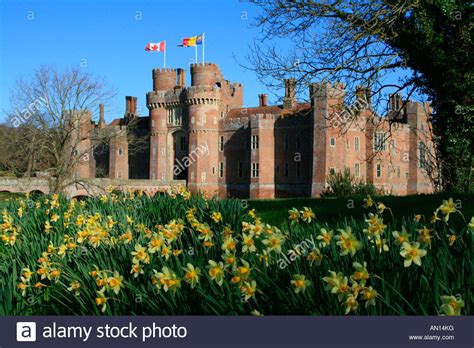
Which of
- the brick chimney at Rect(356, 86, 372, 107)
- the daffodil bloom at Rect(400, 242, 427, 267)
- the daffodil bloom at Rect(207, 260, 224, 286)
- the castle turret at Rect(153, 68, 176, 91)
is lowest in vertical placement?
the daffodil bloom at Rect(207, 260, 224, 286)

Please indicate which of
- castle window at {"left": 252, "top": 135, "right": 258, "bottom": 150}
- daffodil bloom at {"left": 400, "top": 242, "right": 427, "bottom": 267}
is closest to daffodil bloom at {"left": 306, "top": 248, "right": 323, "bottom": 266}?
daffodil bloom at {"left": 400, "top": 242, "right": 427, "bottom": 267}

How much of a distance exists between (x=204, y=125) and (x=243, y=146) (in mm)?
4404

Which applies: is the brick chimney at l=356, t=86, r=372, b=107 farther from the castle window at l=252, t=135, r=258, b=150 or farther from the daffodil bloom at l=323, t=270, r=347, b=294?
the castle window at l=252, t=135, r=258, b=150

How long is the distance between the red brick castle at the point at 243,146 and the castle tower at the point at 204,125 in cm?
10

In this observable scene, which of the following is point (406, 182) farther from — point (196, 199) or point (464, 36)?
point (196, 199)

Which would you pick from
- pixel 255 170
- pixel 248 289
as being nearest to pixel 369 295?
pixel 248 289

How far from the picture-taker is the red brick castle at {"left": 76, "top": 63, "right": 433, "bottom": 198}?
49281mm

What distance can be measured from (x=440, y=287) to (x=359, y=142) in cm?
4797

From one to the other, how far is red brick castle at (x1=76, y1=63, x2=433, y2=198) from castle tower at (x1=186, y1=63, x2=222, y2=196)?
96 millimetres

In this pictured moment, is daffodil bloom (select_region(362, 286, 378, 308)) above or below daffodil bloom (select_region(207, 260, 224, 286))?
below

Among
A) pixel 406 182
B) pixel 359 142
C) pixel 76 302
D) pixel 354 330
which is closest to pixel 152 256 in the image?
pixel 76 302

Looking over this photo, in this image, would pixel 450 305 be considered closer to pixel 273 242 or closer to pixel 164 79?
pixel 273 242

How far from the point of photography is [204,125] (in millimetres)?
55281

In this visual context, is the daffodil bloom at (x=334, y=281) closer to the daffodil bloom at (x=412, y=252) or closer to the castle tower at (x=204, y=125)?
the daffodil bloom at (x=412, y=252)
